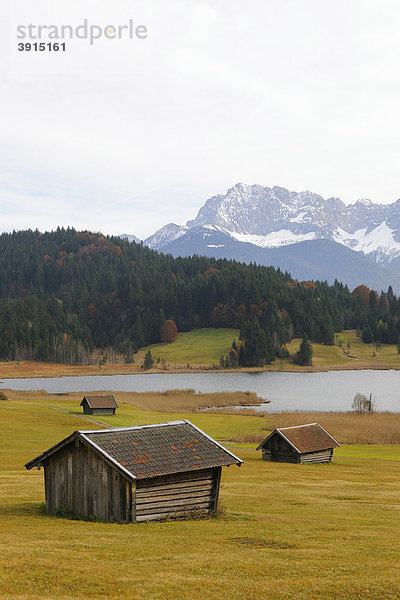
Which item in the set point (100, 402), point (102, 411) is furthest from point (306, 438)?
point (100, 402)

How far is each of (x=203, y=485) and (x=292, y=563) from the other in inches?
365

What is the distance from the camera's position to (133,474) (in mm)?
25875

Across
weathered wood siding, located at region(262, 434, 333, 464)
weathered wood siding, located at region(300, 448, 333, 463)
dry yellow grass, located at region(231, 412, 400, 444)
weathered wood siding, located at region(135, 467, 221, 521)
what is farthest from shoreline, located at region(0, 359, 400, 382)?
weathered wood siding, located at region(135, 467, 221, 521)

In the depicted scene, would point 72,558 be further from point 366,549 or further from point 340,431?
point 340,431

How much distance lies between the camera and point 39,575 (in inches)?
677

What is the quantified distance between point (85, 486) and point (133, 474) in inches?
121

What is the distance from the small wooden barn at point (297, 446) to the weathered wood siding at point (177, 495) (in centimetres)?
2837

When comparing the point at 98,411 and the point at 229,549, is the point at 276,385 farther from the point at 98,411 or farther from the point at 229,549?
the point at 229,549

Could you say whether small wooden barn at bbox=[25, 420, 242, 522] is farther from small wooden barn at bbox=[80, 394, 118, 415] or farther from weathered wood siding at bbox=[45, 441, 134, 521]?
small wooden barn at bbox=[80, 394, 118, 415]

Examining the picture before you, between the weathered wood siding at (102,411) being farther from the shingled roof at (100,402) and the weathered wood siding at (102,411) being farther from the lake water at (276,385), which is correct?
the lake water at (276,385)

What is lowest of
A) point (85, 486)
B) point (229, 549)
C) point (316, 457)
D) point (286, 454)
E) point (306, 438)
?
point (316, 457)

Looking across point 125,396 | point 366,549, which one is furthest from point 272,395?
point 366,549

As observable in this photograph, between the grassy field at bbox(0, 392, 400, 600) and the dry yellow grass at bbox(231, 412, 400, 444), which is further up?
the grassy field at bbox(0, 392, 400, 600)

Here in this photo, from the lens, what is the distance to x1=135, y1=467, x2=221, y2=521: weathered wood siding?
26.4 metres
